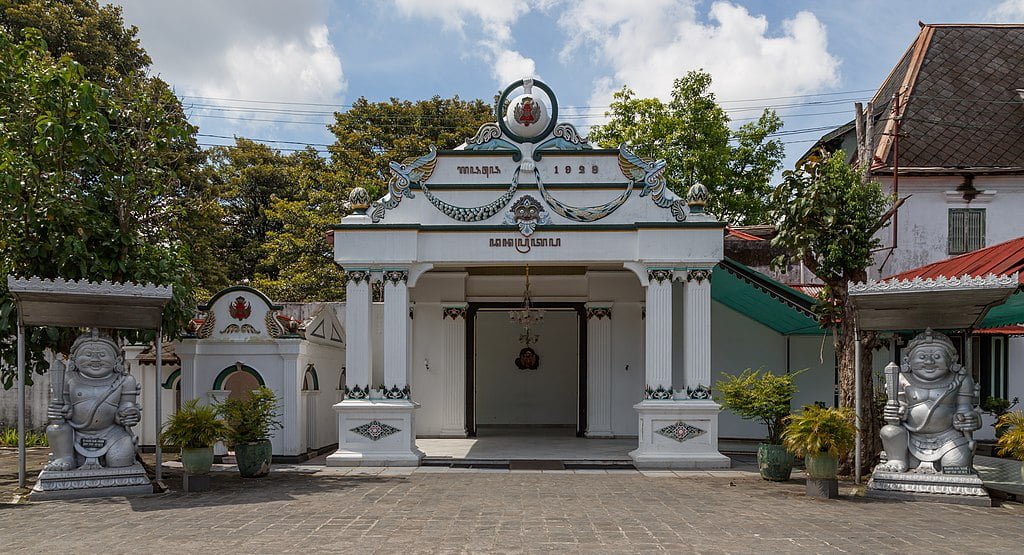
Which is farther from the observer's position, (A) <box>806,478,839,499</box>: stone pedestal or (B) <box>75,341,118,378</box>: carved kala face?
(B) <box>75,341,118,378</box>: carved kala face

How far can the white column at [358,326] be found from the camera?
→ 13531 millimetres

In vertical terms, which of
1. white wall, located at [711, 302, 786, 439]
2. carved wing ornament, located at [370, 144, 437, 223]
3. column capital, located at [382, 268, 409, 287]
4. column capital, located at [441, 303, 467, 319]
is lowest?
white wall, located at [711, 302, 786, 439]

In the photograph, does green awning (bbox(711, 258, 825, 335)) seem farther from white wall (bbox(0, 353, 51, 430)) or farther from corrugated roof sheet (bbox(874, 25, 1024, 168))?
white wall (bbox(0, 353, 51, 430))

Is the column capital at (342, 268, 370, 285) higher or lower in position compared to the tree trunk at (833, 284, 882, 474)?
higher

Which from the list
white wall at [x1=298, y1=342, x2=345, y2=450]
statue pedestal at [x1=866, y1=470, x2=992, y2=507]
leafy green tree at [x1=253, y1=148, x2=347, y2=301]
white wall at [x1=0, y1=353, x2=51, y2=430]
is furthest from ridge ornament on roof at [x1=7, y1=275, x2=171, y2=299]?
leafy green tree at [x1=253, y1=148, x2=347, y2=301]

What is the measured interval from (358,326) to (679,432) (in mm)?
4992

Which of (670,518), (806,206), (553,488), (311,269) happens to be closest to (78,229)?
(553,488)

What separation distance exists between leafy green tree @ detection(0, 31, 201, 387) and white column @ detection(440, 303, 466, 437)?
5776mm

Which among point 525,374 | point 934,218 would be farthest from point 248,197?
point 934,218

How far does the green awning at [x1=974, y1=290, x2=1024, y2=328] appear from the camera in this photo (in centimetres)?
1142

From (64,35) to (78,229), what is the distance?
A: 10.7 meters

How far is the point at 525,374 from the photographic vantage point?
21.9 meters

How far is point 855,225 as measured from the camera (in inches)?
467

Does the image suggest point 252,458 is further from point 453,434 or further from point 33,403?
point 33,403
